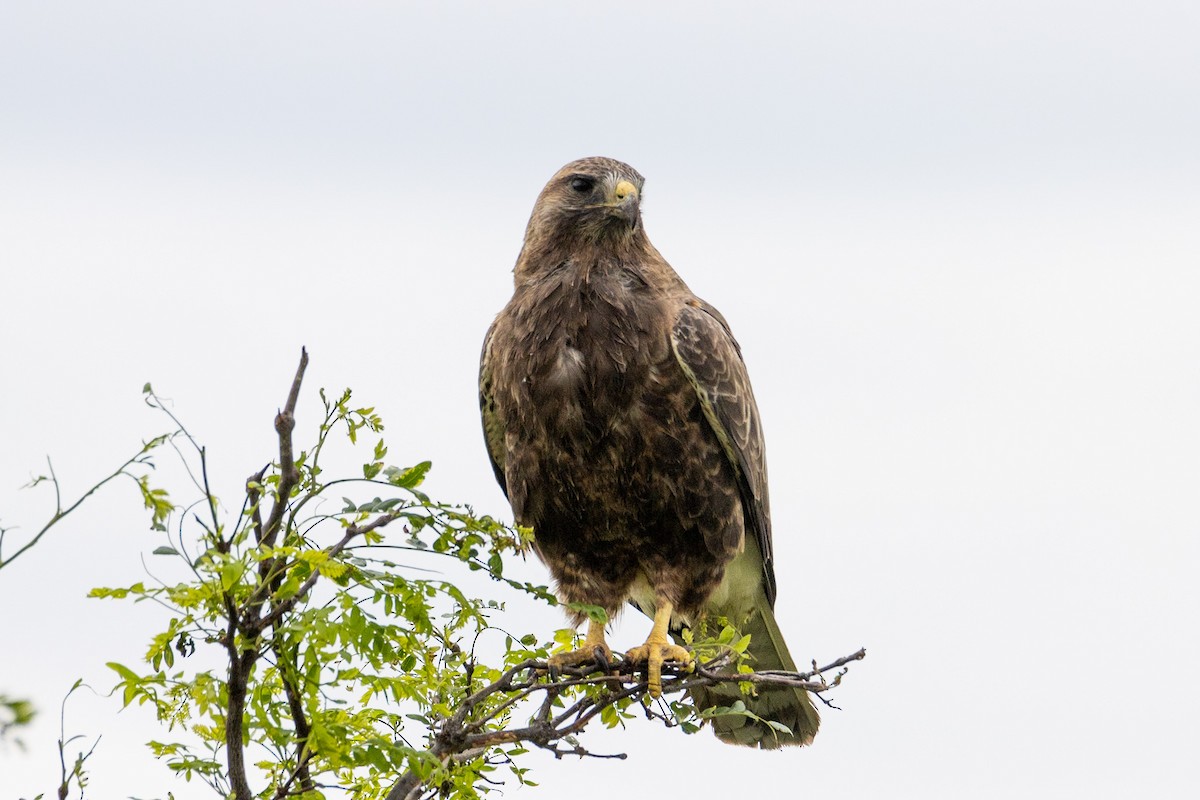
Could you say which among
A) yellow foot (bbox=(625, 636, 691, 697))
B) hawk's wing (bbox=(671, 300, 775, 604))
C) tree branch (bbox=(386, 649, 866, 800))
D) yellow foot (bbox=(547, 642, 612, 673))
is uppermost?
hawk's wing (bbox=(671, 300, 775, 604))

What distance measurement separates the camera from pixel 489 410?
753cm

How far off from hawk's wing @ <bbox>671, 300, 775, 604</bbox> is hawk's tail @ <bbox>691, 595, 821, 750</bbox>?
2.06 feet

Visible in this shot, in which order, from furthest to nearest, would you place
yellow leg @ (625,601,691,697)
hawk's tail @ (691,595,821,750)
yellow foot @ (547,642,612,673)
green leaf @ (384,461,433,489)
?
hawk's tail @ (691,595,821,750) < yellow foot @ (547,642,612,673) < yellow leg @ (625,601,691,697) < green leaf @ (384,461,433,489)

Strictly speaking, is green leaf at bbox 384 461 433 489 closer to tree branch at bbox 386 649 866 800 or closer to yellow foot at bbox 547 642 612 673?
tree branch at bbox 386 649 866 800

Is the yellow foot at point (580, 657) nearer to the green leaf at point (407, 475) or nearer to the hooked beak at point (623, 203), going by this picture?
the hooked beak at point (623, 203)

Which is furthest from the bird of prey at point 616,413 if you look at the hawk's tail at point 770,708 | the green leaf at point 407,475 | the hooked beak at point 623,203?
the green leaf at point 407,475

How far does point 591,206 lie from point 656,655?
6.79 ft

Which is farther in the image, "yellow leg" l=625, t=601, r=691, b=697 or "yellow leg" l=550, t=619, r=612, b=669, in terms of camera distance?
"yellow leg" l=550, t=619, r=612, b=669

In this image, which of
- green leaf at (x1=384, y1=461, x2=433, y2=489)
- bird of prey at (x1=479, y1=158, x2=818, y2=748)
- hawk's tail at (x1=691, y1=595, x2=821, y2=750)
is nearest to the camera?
green leaf at (x1=384, y1=461, x2=433, y2=489)

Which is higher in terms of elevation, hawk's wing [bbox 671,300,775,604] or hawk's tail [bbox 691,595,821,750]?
hawk's wing [bbox 671,300,775,604]

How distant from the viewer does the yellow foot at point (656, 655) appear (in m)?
6.19

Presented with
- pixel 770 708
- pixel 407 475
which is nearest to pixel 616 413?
pixel 770 708

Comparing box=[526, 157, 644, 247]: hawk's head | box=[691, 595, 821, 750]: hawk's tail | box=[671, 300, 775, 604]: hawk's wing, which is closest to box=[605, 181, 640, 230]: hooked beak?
box=[526, 157, 644, 247]: hawk's head

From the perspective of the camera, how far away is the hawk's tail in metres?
7.82
